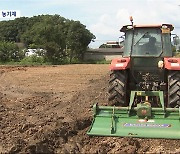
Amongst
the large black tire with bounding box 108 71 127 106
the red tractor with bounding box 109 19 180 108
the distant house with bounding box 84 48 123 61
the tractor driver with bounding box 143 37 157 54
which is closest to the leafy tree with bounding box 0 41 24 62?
the distant house with bounding box 84 48 123 61

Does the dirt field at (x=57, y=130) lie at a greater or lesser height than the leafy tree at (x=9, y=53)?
lesser

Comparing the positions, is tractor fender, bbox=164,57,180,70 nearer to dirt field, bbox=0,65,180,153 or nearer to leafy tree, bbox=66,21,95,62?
dirt field, bbox=0,65,180,153

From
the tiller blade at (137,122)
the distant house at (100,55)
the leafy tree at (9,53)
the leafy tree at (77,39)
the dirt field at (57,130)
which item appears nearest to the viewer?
the dirt field at (57,130)

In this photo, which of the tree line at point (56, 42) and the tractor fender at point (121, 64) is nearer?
the tractor fender at point (121, 64)

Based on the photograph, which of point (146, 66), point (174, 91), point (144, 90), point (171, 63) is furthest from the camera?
point (146, 66)

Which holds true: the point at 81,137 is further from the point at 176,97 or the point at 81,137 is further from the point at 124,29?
Result: the point at 124,29

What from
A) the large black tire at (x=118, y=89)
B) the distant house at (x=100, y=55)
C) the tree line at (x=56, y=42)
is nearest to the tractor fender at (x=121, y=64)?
the large black tire at (x=118, y=89)

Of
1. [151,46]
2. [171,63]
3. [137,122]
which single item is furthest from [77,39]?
[137,122]

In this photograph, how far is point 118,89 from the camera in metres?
7.23

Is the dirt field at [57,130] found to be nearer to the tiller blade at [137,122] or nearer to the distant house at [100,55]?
the tiller blade at [137,122]

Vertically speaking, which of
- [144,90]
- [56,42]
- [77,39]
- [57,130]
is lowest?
[57,130]

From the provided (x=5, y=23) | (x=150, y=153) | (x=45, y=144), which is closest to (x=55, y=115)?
(x=45, y=144)

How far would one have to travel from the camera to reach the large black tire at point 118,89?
23.7 ft

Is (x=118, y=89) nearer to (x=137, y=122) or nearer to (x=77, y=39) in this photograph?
(x=137, y=122)
